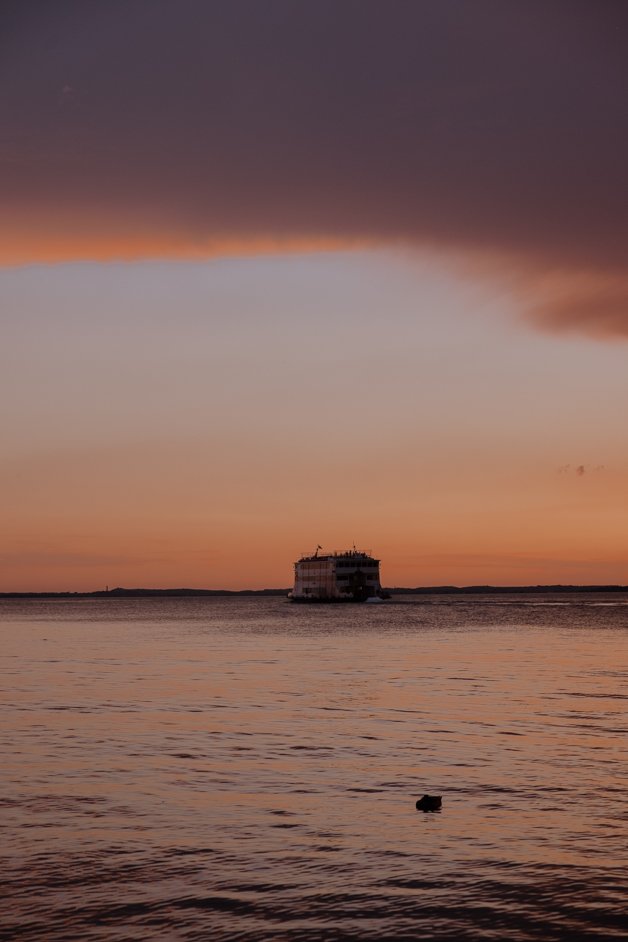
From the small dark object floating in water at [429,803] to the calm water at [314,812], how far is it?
261 millimetres

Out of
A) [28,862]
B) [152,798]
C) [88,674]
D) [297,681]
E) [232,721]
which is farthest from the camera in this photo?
[88,674]

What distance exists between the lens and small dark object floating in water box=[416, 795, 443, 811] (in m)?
20.8

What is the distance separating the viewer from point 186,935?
45.6 ft

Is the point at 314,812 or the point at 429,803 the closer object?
the point at 429,803

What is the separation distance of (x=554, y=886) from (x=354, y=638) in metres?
78.5

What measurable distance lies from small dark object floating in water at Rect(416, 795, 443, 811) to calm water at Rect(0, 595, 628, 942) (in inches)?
10.3

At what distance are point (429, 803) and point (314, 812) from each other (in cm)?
234

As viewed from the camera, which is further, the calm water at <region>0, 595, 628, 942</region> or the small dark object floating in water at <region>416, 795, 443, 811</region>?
the small dark object floating in water at <region>416, 795, 443, 811</region>

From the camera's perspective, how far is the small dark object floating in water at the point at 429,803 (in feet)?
68.3

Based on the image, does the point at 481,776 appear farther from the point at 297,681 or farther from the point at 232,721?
the point at 297,681

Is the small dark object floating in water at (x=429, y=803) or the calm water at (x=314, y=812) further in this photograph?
the small dark object floating in water at (x=429, y=803)

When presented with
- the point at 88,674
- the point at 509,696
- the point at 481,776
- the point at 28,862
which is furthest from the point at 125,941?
the point at 88,674

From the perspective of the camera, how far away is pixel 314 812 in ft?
68.8

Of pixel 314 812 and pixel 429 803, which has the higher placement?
pixel 429 803
